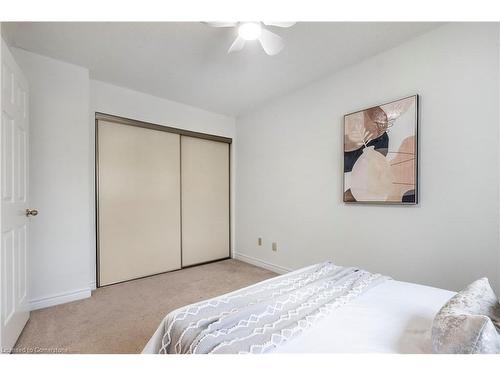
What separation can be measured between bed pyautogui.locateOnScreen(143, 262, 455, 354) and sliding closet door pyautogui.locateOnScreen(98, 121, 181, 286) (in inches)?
82.0

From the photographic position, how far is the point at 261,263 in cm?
334

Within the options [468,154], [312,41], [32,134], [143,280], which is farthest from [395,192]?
[32,134]

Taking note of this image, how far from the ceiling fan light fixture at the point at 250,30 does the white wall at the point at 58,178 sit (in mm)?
1750

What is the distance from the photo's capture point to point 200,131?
137 inches

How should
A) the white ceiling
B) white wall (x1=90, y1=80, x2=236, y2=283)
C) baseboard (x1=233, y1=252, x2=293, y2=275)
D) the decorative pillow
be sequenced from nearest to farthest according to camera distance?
the decorative pillow < the white ceiling < white wall (x1=90, y1=80, x2=236, y2=283) < baseboard (x1=233, y1=252, x2=293, y2=275)

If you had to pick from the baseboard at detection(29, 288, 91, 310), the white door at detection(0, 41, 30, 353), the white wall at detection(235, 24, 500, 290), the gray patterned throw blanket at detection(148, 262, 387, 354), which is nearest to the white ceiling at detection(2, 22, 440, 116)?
the white wall at detection(235, 24, 500, 290)

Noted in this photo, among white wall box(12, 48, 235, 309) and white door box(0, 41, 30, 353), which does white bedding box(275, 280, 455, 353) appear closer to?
white door box(0, 41, 30, 353)

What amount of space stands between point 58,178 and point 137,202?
833 mm

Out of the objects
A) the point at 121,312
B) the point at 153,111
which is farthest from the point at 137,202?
the point at 121,312

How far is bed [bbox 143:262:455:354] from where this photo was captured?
2.75 ft

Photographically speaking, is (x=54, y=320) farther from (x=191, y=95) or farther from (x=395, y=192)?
(x=395, y=192)

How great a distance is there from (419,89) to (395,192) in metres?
0.83

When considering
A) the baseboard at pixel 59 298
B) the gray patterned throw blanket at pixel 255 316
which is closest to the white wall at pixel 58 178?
the baseboard at pixel 59 298

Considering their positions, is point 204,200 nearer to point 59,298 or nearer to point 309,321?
point 59,298
